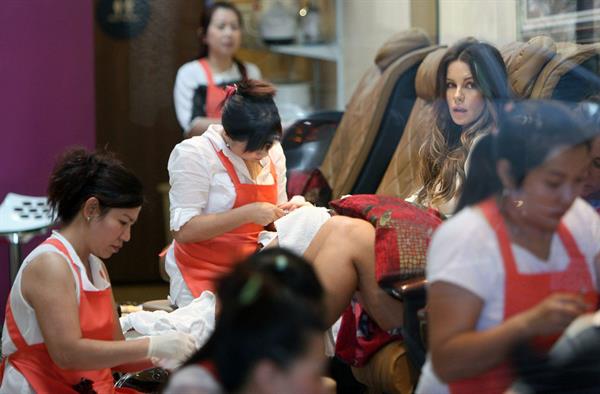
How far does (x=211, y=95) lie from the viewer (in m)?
3.85

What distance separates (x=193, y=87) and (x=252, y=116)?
140cm

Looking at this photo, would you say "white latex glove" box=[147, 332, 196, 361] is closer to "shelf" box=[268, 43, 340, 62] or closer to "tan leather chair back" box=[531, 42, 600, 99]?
"tan leather chair back" box=[531, 42, 600, 99]

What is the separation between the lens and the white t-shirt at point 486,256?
5.30ft

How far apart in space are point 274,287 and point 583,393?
0.57m

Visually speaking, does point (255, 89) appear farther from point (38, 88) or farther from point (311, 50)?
point (311, 50)

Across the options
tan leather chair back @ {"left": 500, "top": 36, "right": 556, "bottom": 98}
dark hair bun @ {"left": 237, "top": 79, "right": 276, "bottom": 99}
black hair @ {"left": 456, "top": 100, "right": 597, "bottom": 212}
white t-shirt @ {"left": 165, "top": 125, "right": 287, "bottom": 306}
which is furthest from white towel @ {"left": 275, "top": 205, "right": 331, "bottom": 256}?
black hair @ {"left": 456, "top": 100, "right": 597, "bottom": 212}

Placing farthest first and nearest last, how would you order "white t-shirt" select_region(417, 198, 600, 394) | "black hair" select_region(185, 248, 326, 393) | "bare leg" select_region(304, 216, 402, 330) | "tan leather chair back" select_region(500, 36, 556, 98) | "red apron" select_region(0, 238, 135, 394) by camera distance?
"bare leg" select_region(304, 216, 402, 330), "red apron" select_region(0, 238, 135, 394), "tan leather chair back" select_region(500, 36, 556, 98), "white t-shirt" select_region(417, 198, 600, 394), "black hair" select_region(185, 248, 326, 393)

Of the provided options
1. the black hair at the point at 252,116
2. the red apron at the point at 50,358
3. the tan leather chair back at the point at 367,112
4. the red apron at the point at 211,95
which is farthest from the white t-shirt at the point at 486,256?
the tan leather chair back at the point at 367,112

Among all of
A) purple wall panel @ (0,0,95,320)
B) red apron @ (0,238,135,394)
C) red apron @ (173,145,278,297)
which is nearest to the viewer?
red apron @ (0,238,135,394)

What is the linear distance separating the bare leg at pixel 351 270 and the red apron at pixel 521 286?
72 centimetres

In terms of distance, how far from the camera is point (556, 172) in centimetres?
165

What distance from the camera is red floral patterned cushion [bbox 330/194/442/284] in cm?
220

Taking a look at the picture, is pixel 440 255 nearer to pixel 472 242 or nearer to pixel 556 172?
pixel 472 242

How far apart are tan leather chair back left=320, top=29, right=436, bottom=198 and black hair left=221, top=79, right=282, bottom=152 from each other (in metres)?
0.60
